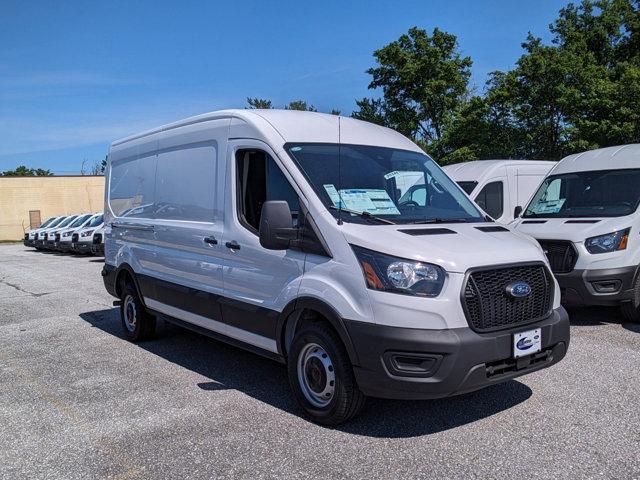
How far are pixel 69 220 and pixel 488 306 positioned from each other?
92.3 ft

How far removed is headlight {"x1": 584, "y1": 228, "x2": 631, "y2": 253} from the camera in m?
6.86

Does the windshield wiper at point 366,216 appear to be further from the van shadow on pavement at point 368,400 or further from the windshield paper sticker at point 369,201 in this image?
the van shadow on pavement at point 368,400

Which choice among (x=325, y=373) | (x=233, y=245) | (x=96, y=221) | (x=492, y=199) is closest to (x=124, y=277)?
(x=233, y=245)

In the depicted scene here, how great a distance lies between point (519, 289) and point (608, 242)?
359 cm

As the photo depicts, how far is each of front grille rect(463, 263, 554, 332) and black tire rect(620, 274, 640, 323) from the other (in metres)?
3.39

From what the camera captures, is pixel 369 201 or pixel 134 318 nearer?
pixel 369 201

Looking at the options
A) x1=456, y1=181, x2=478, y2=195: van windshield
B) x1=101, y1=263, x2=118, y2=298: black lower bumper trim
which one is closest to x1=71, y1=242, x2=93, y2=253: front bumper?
x1=101, y1=263, x2=118, y2=298: black lower bumper trim

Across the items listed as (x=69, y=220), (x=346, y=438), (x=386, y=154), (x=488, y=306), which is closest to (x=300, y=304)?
(x=346, y=438)

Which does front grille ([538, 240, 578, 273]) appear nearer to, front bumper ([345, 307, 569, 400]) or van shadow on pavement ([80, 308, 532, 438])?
van shadow on pavement ([80, 308, 532, 438])

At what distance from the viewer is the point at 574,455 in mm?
3627

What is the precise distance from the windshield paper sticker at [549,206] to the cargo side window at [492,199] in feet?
10.1

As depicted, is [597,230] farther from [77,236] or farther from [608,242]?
[77,236]

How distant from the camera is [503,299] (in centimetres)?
393

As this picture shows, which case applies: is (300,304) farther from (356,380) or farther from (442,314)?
(442,314)
